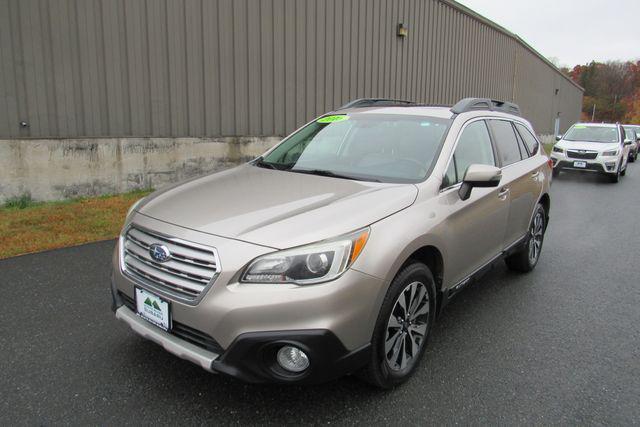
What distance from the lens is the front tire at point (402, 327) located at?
2494 mm

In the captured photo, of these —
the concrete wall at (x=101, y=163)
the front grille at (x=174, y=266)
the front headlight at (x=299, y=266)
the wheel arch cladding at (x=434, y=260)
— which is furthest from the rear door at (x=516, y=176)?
the concrete wall at (x=101, y=163)

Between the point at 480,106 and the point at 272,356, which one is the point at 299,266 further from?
the point at 480,106

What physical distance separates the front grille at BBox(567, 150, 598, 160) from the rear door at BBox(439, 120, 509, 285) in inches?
395

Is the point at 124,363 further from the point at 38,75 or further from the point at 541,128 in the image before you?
the point at 541,128

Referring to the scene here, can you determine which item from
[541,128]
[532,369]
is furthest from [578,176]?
[541,128]

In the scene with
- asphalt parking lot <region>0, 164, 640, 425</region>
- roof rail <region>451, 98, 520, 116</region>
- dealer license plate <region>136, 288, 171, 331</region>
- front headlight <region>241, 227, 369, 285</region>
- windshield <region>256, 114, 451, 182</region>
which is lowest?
asphalt parking lot <region>0, 164, 640, 425</region>

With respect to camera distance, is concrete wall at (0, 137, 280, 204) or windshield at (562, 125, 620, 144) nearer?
concrete wall at (0, 137, 280, 204)

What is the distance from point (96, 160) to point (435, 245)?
6.52 metres

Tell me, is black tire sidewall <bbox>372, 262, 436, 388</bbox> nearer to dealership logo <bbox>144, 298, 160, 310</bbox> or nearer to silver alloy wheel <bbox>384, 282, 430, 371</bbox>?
silver alloy wheel <bbox>384, 282, 430, 371</bbox>

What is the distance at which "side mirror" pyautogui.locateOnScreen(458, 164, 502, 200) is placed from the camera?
3006 millimetres

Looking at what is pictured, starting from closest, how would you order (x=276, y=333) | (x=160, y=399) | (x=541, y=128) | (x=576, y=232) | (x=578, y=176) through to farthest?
(x=276, y=333), (x=160, y=399), (x=576, y=232), (x=578, y=176), (x=541, y=128)

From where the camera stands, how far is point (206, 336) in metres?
2.25

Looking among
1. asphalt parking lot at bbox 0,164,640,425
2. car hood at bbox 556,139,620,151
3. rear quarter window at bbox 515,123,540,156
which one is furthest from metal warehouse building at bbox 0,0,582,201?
rear quarter window at bbox 515,123,540,156

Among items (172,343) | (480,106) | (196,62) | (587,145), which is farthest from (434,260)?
(587,145)
